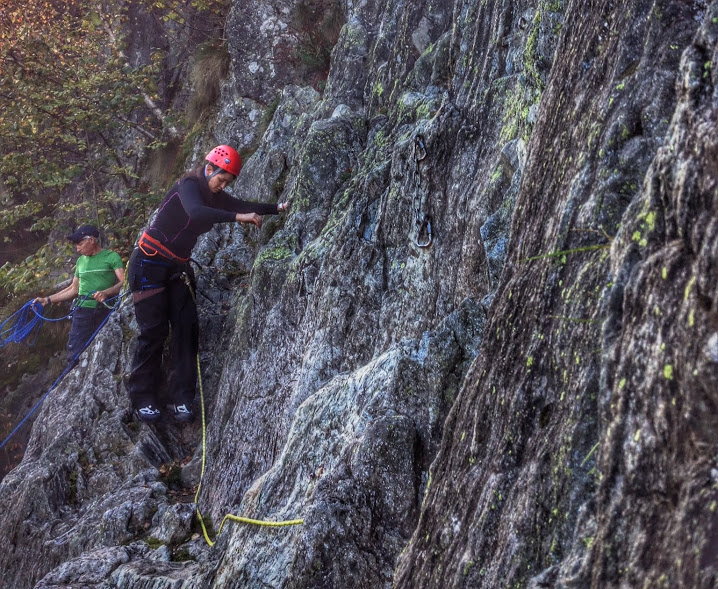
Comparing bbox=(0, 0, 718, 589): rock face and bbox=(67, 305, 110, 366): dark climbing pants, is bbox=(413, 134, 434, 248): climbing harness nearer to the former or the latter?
bbox=(0, 0, 718, 589): rock face

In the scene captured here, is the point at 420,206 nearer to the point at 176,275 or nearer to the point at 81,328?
the point at 176,275

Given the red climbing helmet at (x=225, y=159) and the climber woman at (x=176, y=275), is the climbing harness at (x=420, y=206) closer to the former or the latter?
the climber woman at (x=176, y=275)

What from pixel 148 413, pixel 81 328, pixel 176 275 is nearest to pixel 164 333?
pixel 176 275

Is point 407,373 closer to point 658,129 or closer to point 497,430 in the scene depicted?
point 497,430

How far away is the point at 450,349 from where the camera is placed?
5941 millimetres

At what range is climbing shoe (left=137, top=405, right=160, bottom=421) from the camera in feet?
35.9

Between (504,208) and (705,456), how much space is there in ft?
13.2

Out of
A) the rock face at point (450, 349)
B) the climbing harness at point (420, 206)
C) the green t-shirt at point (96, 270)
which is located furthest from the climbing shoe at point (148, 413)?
the climbing harness at point (420, 206)

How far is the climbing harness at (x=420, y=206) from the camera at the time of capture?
25.3 ft

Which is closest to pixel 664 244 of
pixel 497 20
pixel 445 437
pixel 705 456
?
pixel 705 456

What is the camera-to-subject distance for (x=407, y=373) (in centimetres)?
607

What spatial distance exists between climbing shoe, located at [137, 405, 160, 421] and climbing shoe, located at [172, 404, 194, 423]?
30 centimetres

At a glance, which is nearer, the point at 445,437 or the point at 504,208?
the point at 445,437

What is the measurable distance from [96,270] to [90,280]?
0.21 m
